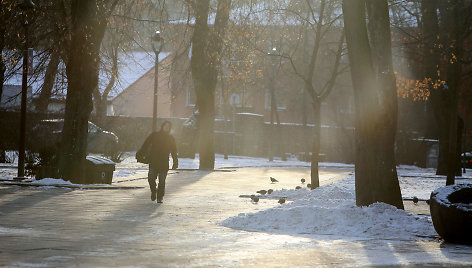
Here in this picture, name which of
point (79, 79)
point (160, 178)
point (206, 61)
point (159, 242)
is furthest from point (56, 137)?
point (159, 242)

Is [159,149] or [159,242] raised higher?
[159,149]

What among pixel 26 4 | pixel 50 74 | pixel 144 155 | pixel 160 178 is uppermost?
pixel 26 4

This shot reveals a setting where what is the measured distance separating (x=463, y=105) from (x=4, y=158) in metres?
35.0

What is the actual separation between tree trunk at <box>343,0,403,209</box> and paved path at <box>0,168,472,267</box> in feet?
8.38

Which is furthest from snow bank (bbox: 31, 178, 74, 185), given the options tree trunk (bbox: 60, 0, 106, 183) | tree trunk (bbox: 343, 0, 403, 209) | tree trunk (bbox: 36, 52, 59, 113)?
tree trunk (bbox: 343, 0, 403, 209)

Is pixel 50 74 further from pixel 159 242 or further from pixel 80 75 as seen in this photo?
pixel 159 242

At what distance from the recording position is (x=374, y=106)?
45.4ft

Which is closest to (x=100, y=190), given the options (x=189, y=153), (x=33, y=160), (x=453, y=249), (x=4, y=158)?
(x=33, y=160)

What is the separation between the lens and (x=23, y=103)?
22.8 metres

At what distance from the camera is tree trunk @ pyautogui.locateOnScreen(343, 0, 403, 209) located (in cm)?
1380

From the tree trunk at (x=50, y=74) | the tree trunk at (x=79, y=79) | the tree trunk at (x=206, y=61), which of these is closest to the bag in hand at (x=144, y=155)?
the tree trunk at (x=79, y=79)

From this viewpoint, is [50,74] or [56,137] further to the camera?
[56,137]

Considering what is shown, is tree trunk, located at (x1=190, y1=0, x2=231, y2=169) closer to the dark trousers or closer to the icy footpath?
the dark trousers

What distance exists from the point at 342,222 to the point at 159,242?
10.1ft
